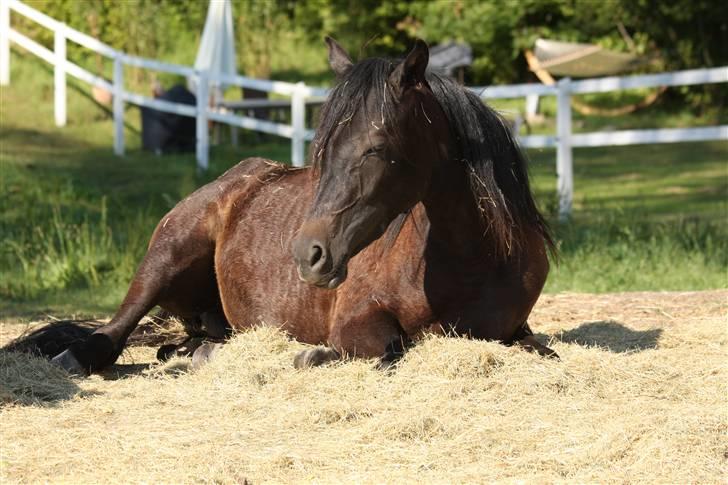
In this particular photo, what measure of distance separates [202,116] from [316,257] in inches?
415

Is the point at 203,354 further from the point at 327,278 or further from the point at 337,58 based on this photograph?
the point at 337,58

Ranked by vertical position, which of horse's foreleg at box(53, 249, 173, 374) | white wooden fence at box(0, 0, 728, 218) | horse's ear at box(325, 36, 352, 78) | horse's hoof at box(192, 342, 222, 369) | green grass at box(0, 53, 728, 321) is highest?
horse's ear at box(325, 36, 352, 78)

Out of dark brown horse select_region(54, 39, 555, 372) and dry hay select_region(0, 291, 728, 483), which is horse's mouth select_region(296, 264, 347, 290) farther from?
dry hay select_region(0, 291, 728, 483)

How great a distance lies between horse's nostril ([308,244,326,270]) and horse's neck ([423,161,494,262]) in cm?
73

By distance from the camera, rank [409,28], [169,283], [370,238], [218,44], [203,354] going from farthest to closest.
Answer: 1. [409,28]
2. [218,44]
3. [169,283]
4. [203,354]
5. [370,238]

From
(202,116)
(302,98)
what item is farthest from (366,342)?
(202,116)

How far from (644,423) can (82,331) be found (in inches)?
125

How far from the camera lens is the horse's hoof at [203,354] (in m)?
5.62

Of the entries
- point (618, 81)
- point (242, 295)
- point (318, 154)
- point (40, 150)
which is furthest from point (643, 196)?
point (318, 154)

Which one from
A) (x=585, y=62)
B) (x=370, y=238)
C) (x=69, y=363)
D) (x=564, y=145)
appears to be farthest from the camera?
(x=585, y=62)

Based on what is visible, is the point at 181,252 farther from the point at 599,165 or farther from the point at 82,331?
the point at 599,165

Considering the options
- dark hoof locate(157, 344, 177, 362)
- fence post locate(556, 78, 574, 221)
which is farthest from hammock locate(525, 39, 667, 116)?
dark hoof locate(157, 344, 177, 362)

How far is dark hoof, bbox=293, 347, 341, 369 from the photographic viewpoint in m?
5.05

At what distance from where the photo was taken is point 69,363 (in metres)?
5.50
